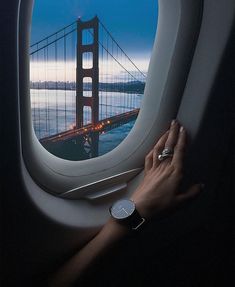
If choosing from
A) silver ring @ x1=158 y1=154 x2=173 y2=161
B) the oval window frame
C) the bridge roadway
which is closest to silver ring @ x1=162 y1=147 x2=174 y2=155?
silver ring @ x1=158 y1=154 x2=173 y2=161

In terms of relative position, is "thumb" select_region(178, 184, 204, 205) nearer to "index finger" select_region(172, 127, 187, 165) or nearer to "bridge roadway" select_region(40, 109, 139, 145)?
"index finger" select_region(172, 127, 187, 165)

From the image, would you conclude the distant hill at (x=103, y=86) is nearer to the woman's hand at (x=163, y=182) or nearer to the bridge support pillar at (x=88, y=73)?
the bridge support pillar at (x=88, y=73)

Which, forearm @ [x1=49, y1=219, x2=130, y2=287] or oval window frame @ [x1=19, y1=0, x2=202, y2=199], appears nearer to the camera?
forearm @ [x1=49, y1=219, x2=130, y2=287]

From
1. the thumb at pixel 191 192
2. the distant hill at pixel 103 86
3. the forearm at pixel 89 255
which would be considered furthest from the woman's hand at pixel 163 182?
the distant hill at pixel 103 86

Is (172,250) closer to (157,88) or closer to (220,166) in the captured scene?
(220,166)

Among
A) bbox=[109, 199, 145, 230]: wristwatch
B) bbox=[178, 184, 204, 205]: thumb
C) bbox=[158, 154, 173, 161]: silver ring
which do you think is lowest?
bbox=[109, 199, 145, 230]: wristwatch
